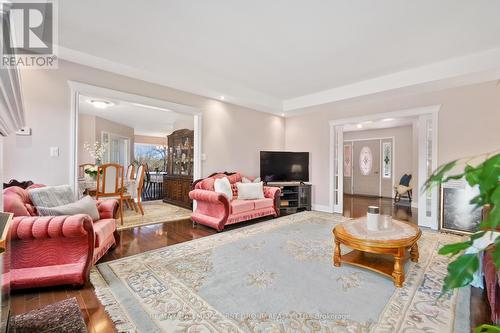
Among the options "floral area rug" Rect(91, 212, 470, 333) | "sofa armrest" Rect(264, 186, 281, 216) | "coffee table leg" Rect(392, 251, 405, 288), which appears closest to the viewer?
"floral area rug" Rect(91, 212, 470, 333)

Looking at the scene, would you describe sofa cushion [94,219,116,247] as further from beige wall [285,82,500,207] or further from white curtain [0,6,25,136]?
beige wall [285,82,500,207]

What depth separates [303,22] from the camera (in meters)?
2.63

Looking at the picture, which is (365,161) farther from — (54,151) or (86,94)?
(54,151)

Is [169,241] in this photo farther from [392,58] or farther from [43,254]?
[392,58]

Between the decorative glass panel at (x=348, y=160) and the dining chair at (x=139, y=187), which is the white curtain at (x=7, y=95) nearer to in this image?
the dining chair at (x=139, y=187)

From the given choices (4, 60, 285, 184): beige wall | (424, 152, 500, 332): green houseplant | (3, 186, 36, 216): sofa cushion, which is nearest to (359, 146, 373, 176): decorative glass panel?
(4, 60, 285, 184): beige wall

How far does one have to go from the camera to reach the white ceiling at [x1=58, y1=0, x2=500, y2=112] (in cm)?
239

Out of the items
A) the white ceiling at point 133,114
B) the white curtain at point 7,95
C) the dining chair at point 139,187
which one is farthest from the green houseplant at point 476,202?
the white ceiling at point 133,114

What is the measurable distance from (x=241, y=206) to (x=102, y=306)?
8.05 feet

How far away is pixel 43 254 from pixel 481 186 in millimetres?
2799

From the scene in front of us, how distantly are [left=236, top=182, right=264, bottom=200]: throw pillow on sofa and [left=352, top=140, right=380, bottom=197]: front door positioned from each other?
5040 mm

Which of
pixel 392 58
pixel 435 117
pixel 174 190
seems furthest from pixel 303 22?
pixel 174 190

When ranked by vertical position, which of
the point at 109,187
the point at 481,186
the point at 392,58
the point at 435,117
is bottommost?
the point at 109,187

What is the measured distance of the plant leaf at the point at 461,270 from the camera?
0.52 metres
